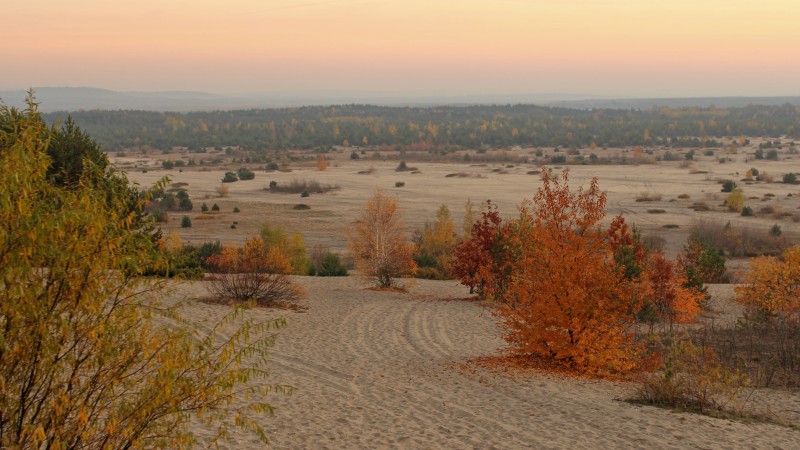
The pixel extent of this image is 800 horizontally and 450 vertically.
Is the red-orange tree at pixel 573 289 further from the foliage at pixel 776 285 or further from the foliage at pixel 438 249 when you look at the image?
the foliage at pixel 438 249

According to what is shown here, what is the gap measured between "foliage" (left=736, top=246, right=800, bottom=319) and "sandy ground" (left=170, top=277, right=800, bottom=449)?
1087cm

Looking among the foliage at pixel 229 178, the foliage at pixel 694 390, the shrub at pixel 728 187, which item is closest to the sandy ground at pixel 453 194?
the shrub at pixel 728 187

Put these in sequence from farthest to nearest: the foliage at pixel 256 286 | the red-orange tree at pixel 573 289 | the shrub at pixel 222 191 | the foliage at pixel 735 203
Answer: the shrub at pixel 222 191
the foliage at pixel 735 203
the foliage at pixel 256 286
the red-orange tree at pixel 573 289

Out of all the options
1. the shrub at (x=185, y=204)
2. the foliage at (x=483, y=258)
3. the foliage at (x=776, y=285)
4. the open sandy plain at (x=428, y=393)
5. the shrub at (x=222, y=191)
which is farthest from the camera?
the shrub at (x=222, y=191)

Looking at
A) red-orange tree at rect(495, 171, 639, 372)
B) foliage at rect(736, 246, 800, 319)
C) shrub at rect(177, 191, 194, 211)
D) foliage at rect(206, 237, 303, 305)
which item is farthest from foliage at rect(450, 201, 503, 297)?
shrub at rect(177, 191, 194, 211)

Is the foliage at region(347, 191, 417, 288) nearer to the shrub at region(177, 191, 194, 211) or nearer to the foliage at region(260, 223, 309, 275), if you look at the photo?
the foliage at region(260, 223, 309, 275)

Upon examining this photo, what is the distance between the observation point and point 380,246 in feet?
112

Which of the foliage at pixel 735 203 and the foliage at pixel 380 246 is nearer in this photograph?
the foliage at pixel 380 246

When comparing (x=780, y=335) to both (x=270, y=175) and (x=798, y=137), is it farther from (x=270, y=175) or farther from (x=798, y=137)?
(x=798, y=137)

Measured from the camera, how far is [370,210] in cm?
3394

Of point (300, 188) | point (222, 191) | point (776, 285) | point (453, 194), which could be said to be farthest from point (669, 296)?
point (300, 188)

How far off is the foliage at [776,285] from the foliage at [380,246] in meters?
13.9

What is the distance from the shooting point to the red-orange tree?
1738 cm

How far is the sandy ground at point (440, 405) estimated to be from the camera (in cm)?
1284
